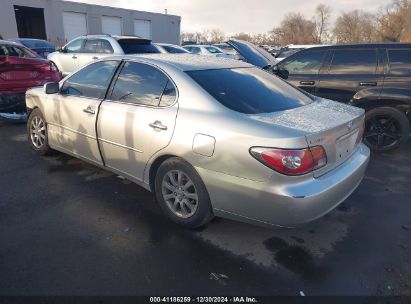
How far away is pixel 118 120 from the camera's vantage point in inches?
138

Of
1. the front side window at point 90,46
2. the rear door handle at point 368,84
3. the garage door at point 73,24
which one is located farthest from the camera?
the garage door at point 73,24

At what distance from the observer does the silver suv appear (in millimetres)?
9641

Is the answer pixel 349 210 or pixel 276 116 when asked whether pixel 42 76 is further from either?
pixel 349 210

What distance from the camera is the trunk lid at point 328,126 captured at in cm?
263

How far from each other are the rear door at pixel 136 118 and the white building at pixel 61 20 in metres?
26.7

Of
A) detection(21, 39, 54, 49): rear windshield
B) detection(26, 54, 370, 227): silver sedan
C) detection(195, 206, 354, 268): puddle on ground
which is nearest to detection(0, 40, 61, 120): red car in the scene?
detection(26, 54, 370, 227): silver sedan

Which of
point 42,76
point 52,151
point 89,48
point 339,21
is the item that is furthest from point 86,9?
point 339,21

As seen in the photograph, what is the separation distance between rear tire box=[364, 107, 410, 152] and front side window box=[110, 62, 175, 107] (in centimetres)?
381

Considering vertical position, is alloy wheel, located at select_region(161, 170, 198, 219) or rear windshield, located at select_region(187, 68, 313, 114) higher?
rear windshield, located at select_region(187, 68, 313, 114)

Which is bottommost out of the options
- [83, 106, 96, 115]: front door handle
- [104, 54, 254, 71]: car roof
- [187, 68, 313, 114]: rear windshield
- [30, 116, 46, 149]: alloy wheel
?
[30, 116, 46, 149]: alloy wheel

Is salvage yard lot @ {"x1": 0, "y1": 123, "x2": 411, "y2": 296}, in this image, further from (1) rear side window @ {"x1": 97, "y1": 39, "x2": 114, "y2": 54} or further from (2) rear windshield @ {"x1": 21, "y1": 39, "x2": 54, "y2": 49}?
(2) rear windshield @ {"x1": 21, "y1": 39, "x2": 54, "y2": 49}

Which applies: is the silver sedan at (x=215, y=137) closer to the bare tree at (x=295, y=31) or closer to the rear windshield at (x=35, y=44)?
the rear windshield at (x=35, y=44)

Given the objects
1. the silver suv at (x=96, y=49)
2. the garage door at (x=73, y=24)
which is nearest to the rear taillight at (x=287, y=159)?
the silver suv at (x=96, y=49)

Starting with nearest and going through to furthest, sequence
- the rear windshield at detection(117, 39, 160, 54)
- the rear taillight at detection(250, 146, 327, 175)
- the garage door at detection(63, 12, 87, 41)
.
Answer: the rear taillight at detection(250, 146, 327, 175) → the rear windshield at detection(117, 39, 160, 54) → the garage door at detection(63, 12, 87, 41)
